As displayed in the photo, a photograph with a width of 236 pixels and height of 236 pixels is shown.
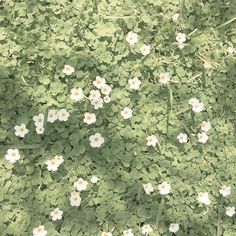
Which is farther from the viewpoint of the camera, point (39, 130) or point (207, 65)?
point (207, 65)

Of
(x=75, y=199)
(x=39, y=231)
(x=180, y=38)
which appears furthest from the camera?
(x=180, y=38)

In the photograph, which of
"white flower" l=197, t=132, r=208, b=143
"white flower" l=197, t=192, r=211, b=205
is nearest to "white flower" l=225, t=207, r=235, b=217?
"white flower" l=197, t=192, r=211, b=205

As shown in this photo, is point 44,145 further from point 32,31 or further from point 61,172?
point 32,31

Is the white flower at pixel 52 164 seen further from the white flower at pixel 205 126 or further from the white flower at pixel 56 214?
the white flower at pixel 205 126

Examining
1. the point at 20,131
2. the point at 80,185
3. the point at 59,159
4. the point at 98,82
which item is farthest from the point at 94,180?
the point at 98,82

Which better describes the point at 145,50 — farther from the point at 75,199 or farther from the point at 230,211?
the point at 230,211

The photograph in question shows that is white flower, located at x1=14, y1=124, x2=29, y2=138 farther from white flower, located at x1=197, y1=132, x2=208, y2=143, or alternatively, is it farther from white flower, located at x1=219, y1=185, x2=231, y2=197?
white flower, located at x1=219, y1=185, x2=231, y2=197
